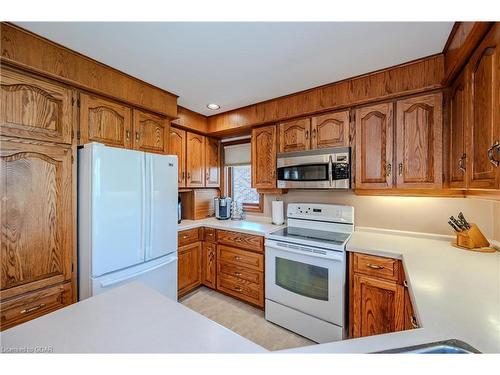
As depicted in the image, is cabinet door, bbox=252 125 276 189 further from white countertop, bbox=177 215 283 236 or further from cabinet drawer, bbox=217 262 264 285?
cabinet drawer, bbox=217 262 264 285

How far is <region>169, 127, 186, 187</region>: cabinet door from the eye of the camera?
2.60 meters

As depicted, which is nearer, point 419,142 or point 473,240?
point 473,240

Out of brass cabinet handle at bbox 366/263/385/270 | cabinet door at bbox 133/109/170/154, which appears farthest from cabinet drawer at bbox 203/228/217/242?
brass cabinet handle at bbox 366/263/385/270

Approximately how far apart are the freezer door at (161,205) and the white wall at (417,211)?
1630 mm

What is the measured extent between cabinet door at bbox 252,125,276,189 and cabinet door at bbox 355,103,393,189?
91 cm

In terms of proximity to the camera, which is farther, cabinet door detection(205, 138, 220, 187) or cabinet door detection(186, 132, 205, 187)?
cabinet door detection(205, 138, 220, 187)

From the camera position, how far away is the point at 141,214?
180 cm

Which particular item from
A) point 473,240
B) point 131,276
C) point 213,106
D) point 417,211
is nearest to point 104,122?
point 213,106

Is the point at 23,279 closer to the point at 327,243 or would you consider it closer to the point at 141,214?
the point at 141,214

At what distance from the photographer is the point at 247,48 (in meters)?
1.50

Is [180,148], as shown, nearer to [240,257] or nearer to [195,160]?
[195,160]

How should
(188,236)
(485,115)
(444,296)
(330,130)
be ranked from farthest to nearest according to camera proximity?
(188,236) < (330,130) < (485,115) < (444,296)

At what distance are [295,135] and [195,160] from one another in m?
1.39

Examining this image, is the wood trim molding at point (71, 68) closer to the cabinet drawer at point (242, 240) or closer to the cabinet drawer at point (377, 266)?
the cabinet drawer at point (242, 240)
